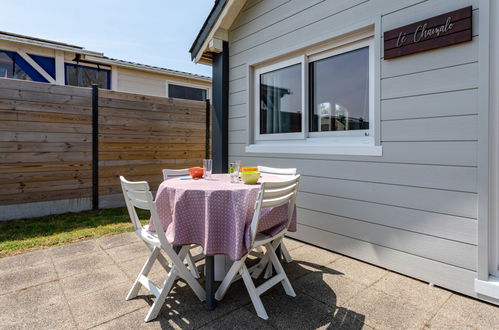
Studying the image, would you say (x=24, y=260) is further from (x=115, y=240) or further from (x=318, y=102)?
(x=318, y=102)

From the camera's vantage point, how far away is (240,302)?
204 centimetres

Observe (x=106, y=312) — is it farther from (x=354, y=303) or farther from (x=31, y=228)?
(x=31, y=228)

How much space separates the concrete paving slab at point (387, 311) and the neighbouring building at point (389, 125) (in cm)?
50

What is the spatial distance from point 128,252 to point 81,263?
0.44m

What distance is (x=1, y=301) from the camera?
2.04 meters

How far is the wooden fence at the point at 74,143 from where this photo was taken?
3.98 m

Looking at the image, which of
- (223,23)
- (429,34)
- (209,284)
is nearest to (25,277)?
(209,284)

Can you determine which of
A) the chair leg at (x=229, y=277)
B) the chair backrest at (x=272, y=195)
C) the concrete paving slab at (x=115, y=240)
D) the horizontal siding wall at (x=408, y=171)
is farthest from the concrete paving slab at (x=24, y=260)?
the horizontal siding wall at (x=408, y=171)

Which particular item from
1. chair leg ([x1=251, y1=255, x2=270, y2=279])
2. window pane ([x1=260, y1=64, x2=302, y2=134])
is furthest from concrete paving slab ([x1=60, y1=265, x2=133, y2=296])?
window pane ([x1=260, y1=64, x2=302, y2=134])

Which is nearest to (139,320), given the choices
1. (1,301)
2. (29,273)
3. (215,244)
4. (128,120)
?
(215,244)

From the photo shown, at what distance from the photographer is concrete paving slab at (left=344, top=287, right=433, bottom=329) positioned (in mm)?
1777

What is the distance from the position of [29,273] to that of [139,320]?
142 cm

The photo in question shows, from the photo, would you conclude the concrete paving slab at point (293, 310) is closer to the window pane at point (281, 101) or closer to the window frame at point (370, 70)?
the window frame at point (370, 70)

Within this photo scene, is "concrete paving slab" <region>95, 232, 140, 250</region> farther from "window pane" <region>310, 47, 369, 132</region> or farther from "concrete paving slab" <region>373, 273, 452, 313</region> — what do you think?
"concrete paving slab" <region>373, 273, 452, 313</region>
